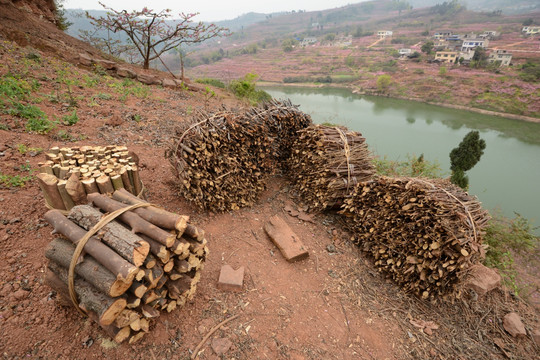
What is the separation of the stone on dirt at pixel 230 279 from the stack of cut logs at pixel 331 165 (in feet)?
7.20

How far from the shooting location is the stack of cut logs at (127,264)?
6.86 ft

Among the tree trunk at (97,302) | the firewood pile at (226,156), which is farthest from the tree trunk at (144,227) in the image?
A: the firewood pile at (226,156)

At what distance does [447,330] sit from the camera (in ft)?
11.0

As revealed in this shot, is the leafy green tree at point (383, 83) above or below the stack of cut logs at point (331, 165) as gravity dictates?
below

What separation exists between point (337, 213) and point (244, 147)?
2.34 m

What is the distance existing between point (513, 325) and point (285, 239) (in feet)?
11.3

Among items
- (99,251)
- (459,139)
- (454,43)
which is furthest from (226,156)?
(454,43)

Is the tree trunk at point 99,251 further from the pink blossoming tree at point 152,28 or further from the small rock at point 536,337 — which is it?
the pink blossoming tree at point 152,28

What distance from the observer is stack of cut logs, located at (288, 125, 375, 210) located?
15.3ft

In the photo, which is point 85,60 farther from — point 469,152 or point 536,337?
point 469,152

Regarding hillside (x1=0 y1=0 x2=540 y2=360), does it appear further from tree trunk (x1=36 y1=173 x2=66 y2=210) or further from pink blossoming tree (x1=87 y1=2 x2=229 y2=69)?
pink blossoming tree (x1=87 y1=2 x2=229 y2=69)

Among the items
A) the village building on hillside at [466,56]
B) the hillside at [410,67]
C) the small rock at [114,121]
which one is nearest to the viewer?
the small rock at [114,121]

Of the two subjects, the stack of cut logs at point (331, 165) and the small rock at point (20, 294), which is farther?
the stack of cut logs at point (331, 165)

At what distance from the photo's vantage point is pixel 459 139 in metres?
19.0
